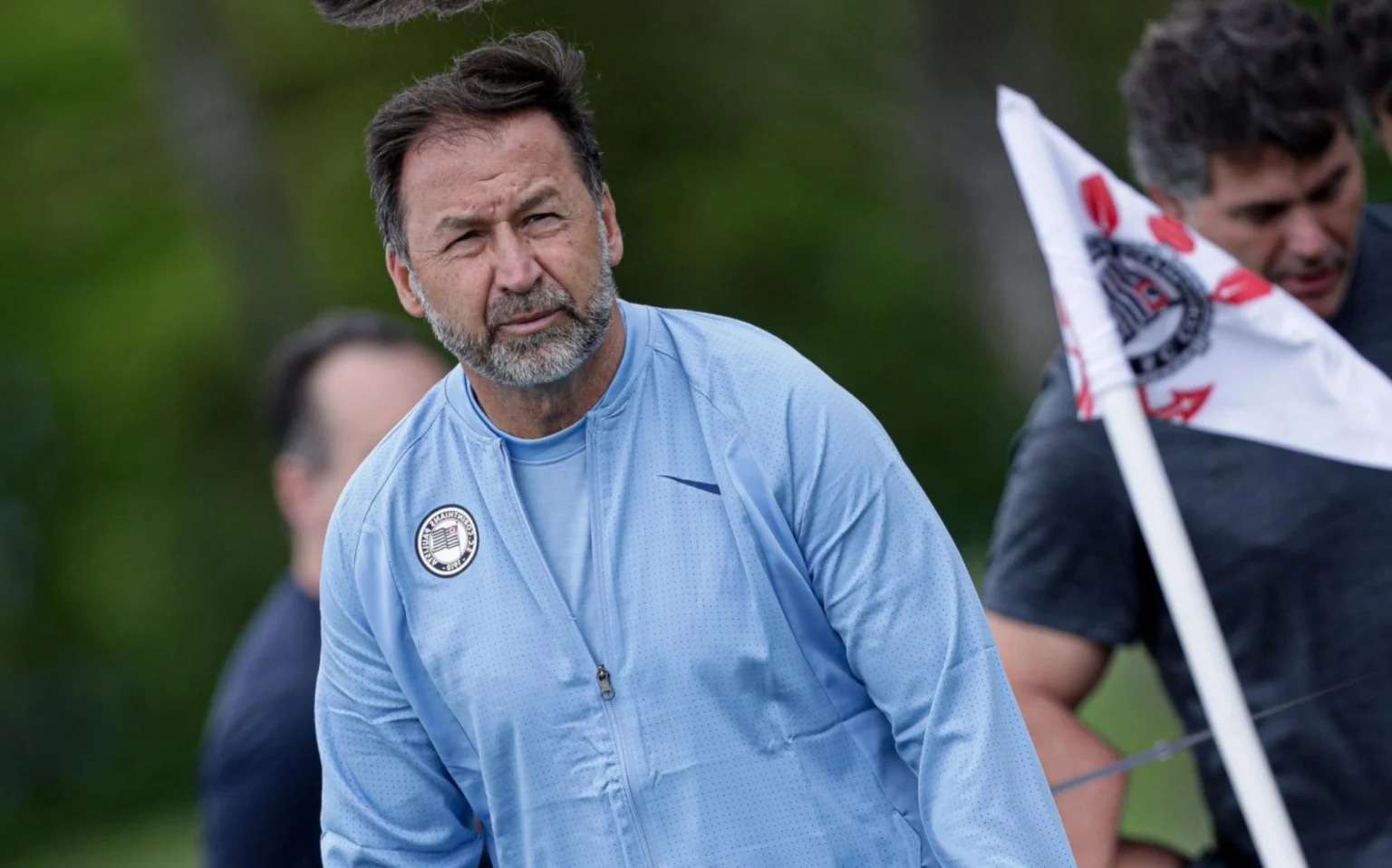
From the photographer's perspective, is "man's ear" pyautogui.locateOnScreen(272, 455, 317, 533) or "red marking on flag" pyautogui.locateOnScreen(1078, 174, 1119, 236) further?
"man's ear" pyautogui.locateOnScreen(272, 455, 317, 533)

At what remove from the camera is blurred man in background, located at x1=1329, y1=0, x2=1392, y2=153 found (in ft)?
13.2

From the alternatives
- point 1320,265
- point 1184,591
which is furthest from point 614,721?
point 1320,265

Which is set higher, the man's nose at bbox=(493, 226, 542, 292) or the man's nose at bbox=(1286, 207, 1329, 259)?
the man's nose at bbox=(493, 226, 542, 292)

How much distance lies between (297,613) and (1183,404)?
166 centimetres

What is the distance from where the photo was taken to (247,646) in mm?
3967

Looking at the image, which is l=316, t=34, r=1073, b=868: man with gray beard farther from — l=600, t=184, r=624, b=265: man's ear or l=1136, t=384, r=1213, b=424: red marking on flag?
l=1136, t=384, r=1213, b=424: red marking on flag

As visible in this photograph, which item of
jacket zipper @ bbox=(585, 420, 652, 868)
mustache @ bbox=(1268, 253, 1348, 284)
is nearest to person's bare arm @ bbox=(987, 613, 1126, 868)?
mustache @ bbox=(1268, 253, 1348, 284)

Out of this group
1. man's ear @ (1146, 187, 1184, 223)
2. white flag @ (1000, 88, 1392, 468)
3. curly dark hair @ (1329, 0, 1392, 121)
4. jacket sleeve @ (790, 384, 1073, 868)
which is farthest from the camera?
curly dark hair @ (1329, 0, 1392, 121)

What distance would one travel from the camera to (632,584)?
8.25 ft

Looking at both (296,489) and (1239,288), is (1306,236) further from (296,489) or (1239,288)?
(296,489)

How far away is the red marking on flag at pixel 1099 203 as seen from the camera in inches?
134

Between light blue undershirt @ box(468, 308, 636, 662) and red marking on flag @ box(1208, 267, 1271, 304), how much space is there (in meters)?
1.30

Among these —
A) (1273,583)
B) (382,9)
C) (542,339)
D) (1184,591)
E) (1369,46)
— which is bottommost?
(1273,583)

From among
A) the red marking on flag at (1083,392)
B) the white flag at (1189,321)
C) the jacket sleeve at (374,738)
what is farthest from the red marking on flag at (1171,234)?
the jacket sleeve at (374,738)
